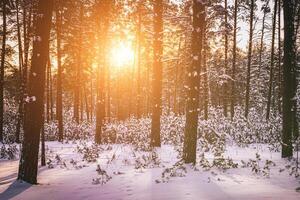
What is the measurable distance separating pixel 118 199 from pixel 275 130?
1484 centimetres

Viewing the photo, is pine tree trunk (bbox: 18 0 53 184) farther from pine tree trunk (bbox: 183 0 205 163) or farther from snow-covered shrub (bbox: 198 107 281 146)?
snow-covered shrub (bbox: 198 107 281 146)

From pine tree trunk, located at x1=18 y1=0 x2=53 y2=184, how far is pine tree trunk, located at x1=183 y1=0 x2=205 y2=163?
4247 mm

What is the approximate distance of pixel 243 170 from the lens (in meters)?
10.1

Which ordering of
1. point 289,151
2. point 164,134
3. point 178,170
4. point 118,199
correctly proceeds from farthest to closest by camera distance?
point 164,134 < point 289,151 < point 178,170 < point 118,199

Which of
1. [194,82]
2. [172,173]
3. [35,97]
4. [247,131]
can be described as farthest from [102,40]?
[172,173]

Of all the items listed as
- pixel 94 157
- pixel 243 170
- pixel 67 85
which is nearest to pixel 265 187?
pixel 243 170

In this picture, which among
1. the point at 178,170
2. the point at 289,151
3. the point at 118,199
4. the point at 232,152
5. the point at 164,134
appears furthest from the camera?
the point at 164,134

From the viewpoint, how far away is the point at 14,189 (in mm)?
8547

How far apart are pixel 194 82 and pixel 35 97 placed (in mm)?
4590

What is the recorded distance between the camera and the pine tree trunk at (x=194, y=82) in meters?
10.7

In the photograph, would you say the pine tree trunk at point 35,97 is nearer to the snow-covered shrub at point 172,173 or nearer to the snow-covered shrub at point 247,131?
the snow-covered shrub at point 172,173

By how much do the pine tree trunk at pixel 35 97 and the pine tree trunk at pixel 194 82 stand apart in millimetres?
4247

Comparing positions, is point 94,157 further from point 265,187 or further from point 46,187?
point 265,187

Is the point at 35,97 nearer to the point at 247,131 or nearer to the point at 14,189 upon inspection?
the point at 14,189
